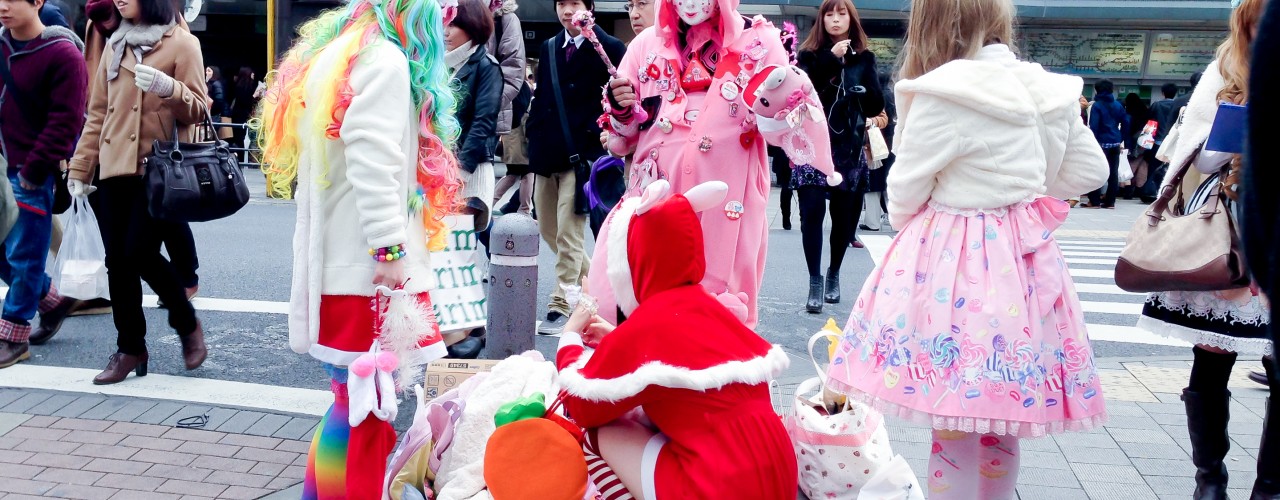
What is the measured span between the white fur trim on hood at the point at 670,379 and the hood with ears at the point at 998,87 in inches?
37.6

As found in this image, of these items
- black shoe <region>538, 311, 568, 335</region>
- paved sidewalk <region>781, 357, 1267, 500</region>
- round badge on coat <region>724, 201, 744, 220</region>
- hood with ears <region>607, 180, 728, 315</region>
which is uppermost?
hood with ears <region>607, 180, 728, 315</region>

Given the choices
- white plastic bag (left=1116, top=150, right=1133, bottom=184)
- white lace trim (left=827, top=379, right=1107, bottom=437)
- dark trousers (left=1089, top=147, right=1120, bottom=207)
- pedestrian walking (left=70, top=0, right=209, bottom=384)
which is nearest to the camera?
white lace trim (left=827, top=379, right=1107, bottom=437)

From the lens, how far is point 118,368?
500 cm

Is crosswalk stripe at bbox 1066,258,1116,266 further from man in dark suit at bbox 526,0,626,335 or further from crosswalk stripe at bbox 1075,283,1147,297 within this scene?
man in dark suit at bbox 526,0,626,335

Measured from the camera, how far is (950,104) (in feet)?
10.1

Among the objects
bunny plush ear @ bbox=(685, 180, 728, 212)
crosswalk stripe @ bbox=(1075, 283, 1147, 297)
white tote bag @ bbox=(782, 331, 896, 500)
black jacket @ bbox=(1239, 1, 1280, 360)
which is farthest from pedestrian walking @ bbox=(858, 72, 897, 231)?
black jacket @ bbox=(1239, 1, 1280, 360)

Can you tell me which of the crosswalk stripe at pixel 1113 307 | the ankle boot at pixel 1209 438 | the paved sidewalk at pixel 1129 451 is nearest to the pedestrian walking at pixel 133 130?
the paved sidewalk at pixel 1129 451

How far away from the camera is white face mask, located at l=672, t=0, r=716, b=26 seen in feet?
13.9

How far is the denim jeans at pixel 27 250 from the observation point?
535 cm

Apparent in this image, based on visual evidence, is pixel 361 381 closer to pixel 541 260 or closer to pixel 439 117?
pixel 439 117

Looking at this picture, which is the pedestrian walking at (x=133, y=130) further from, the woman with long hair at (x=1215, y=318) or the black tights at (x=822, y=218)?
the woman with long hair at (x=1215, y=318)

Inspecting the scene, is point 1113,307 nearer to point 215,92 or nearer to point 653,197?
point 653,197

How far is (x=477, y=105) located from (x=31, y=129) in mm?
2267

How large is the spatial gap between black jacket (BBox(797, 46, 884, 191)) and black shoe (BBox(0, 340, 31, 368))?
4914 mm
